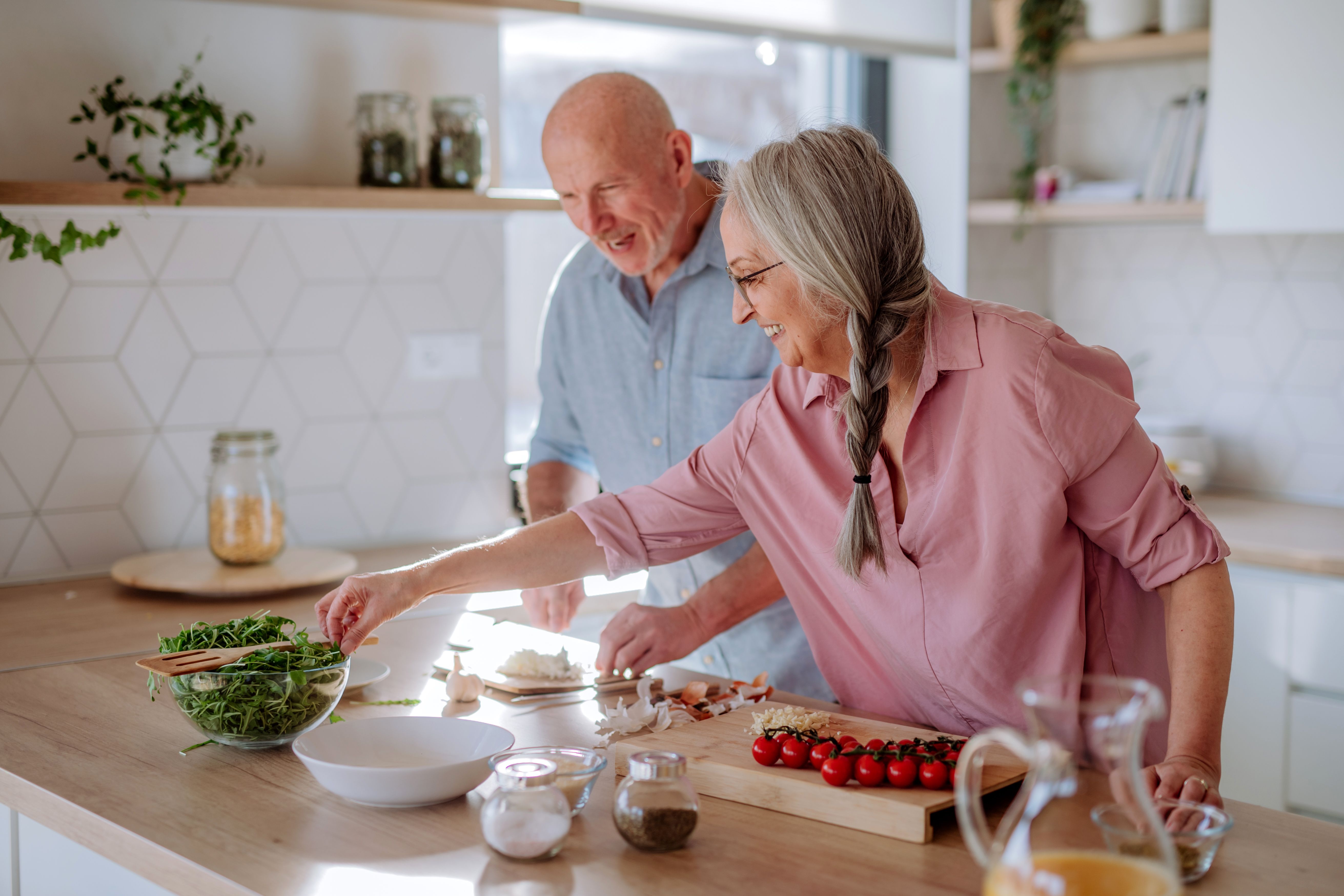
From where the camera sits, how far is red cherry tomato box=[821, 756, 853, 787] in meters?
1.25

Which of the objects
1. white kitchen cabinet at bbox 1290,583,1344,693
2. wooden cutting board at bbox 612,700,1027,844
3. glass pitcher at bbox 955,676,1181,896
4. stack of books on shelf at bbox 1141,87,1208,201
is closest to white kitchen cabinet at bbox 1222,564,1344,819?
white kitchen cabinet at bbox 1290,583,1344,693

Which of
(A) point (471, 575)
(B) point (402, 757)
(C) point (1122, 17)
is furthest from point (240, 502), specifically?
(C) point (1122, 17)

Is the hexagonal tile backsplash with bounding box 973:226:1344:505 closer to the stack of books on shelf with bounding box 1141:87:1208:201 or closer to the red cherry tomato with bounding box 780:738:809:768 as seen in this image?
the stack of books on shelf with bounding box 1141:87:1208:201

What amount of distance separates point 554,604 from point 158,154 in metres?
1.10

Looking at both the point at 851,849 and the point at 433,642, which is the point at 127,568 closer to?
the point at 433,642

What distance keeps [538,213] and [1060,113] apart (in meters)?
1.78

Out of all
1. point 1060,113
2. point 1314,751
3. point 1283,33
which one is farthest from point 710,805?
point 1060,113

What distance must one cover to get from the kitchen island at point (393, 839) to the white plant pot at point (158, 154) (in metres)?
1.10

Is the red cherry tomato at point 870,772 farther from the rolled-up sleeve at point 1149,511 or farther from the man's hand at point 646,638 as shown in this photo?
the man's hand at point 646,638

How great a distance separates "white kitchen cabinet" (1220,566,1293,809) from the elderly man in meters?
1.15

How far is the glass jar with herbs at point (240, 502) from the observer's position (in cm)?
241

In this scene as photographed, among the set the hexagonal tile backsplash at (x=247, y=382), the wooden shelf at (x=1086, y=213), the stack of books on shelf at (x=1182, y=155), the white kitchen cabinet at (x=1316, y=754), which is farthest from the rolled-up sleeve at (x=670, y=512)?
the stack of books on shelf at (x=1182, y=155)

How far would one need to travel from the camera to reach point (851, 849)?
1.19m

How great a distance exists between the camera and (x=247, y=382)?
264 centimetres
